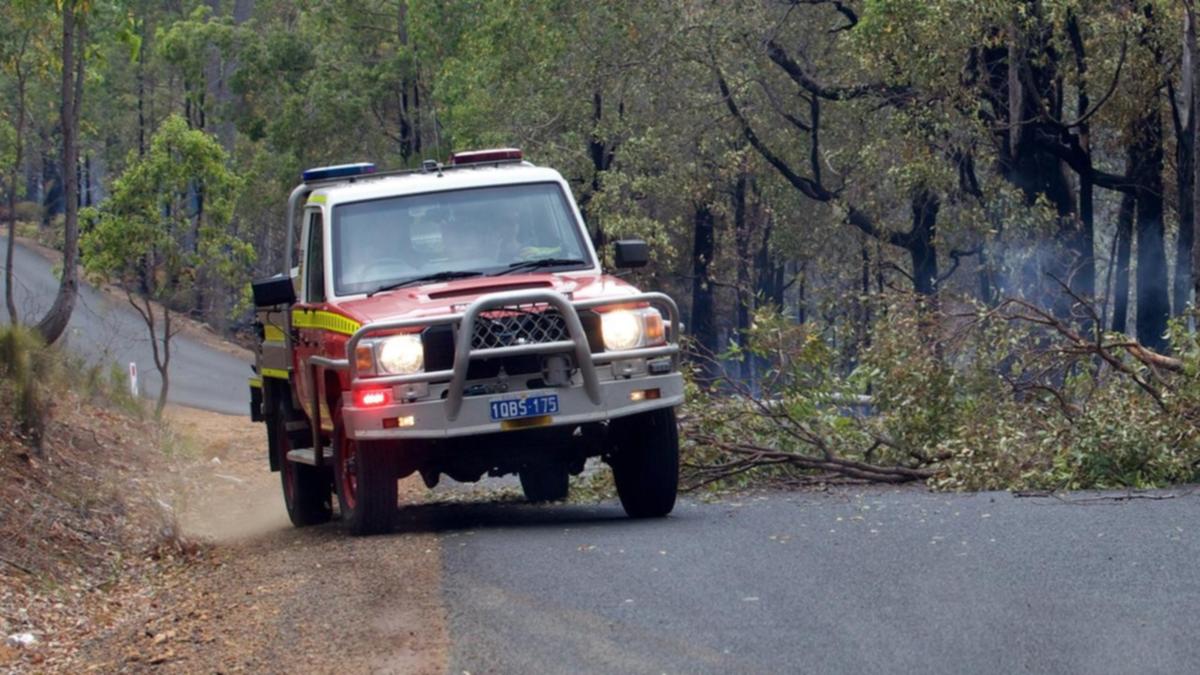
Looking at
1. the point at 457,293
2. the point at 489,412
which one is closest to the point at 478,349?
the point at 489,412

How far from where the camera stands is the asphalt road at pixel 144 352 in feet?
130

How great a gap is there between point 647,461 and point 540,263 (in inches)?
56.6

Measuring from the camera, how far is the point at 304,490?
1289cm

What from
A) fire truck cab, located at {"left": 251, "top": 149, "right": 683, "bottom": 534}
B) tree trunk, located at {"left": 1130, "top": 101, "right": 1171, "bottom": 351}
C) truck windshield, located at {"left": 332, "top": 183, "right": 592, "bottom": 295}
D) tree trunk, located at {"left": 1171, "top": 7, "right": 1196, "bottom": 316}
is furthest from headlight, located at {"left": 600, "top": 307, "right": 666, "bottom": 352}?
tree trunk, located at {"left": 1130, "top": 101, "right": 1171, "bottom": 351}

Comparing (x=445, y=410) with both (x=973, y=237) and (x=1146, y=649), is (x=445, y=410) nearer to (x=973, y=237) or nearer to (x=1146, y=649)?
(x=1146, y=649)

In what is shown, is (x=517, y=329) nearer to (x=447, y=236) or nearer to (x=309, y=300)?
(x=447, y=236)

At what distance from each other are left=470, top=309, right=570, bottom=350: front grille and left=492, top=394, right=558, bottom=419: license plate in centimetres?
33

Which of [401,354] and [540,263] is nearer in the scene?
[401,354]

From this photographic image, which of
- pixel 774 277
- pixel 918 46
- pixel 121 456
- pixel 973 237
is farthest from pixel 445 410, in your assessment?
pixel 774 277

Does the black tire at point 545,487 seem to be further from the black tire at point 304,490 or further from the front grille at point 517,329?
the front grille at point 517,329

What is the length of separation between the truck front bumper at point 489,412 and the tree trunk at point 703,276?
29.6 metres

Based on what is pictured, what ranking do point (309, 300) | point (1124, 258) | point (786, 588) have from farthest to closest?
point (1124, 258)
point (309, 300)
point (786, 588)

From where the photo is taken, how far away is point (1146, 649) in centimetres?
655

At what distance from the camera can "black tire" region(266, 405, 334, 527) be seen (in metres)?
12.9
